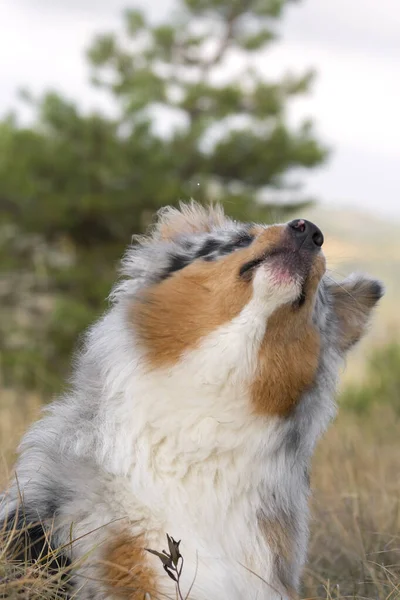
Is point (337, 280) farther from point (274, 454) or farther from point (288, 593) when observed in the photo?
point (288, 593)

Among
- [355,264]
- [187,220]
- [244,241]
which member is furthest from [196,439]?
[355,264]

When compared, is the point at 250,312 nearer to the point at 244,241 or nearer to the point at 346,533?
the point at 244,241

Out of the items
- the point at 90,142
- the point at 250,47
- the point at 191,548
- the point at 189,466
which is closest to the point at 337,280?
the point at 189,466

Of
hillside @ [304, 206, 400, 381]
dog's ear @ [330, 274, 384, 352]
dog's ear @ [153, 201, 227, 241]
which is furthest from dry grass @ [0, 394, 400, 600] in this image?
dog's ear @ [153, 201, 227, 241]

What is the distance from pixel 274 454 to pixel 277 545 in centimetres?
37

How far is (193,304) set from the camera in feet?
11.0

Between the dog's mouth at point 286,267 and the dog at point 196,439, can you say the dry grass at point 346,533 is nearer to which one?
the dog at point 196,439

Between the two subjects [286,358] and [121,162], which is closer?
[286,358]

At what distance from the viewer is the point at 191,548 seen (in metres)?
3.08

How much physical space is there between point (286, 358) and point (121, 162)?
1165 centimetres

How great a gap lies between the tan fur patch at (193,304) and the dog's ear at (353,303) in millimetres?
675

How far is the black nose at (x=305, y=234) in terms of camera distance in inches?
133

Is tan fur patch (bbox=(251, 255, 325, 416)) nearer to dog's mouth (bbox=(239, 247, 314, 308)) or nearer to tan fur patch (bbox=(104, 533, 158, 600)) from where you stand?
dog's mouth (bbox=(239, 247, 314, 308))

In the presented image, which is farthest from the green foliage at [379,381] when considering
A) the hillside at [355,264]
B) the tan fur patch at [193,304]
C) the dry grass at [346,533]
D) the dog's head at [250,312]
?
the tan fur patch at [193,304]
